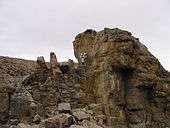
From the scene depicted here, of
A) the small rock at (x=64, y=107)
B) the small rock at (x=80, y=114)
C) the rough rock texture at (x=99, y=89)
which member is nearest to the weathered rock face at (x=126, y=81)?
the rough rock texture at (x=99, y=89)

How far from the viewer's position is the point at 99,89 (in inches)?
1108

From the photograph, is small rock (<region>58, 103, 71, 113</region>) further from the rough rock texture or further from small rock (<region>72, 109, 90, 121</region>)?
small rock (<region>72, 109, 90, 121</region>)

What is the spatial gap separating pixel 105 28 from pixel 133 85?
3.48m

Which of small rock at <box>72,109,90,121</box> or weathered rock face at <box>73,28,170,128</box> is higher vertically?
weathered rock face at <box>73,28,170,128</box>

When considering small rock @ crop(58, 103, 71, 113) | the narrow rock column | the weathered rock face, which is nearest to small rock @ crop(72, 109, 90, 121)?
small rock @ crop(58, 103, 71, 113)

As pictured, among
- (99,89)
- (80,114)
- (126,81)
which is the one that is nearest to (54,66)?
(99,89)

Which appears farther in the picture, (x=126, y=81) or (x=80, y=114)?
(x=126, y=81)

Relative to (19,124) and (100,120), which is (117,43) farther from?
(19,124)

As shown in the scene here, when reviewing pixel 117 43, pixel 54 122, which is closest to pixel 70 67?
pixel 117 43

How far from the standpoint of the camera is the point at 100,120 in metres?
26.9

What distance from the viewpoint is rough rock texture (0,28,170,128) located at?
87.5 ft

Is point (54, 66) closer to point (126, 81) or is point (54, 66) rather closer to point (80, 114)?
point (80, 114)

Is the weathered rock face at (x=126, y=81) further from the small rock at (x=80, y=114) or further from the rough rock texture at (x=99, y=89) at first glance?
the small rock at (x=80, y=114)

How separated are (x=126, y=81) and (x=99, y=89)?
5.18ft
